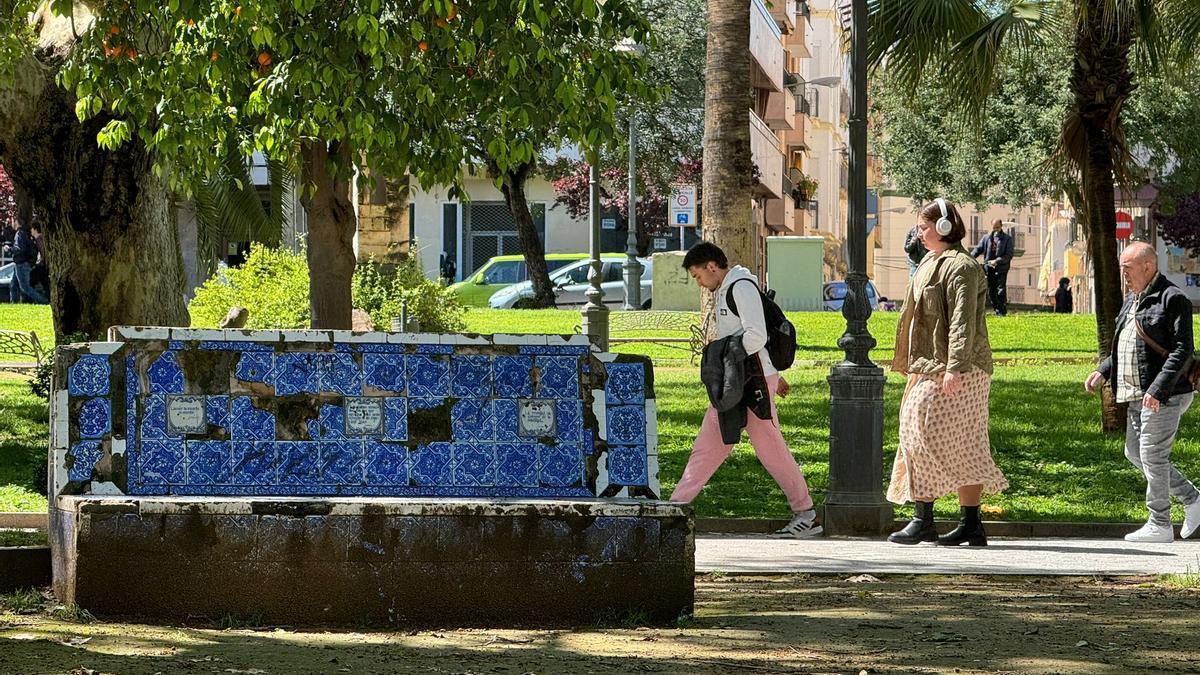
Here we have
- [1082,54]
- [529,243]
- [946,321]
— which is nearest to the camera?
[946,321]

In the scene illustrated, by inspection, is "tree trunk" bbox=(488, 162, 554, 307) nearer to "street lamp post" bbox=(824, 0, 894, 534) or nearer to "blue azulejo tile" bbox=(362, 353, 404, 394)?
"street lamp post" bbox=(824, 0, 894, 534)

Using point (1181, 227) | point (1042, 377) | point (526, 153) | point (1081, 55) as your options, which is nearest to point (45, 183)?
point (526, 153)

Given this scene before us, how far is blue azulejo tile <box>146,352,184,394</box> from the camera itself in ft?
23.9

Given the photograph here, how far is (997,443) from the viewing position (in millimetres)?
16094

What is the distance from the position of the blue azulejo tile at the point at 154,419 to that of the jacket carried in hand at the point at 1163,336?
608cm

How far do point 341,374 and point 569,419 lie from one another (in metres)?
0.88

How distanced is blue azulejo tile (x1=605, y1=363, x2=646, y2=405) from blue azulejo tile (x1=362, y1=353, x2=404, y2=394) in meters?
0.80

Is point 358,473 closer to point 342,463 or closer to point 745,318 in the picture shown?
point 342,463

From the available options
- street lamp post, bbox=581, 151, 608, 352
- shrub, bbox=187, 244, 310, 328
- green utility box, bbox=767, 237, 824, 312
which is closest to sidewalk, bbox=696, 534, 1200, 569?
street lamp post, bbox=581, 151, 608, 352

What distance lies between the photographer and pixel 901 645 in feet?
21.9

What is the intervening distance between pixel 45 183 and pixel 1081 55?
851 centimetres

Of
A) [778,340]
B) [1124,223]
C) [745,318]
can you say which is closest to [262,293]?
[778,340]

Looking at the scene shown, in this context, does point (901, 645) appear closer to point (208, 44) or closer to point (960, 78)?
point (208, 44)

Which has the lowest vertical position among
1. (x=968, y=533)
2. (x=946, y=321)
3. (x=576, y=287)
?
(x=968, y=533)
